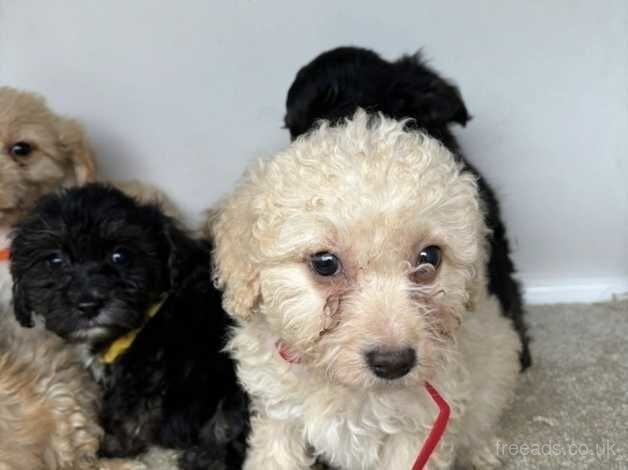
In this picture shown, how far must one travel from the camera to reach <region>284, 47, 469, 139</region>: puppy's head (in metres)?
2.15

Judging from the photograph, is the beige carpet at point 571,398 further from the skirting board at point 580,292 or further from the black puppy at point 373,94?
the black puppy at point 373,94

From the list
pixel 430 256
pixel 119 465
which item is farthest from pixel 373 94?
pixel 119 465

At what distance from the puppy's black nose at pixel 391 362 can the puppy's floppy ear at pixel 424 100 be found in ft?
3.16

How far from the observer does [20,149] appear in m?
2.31

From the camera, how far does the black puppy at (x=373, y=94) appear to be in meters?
2.15

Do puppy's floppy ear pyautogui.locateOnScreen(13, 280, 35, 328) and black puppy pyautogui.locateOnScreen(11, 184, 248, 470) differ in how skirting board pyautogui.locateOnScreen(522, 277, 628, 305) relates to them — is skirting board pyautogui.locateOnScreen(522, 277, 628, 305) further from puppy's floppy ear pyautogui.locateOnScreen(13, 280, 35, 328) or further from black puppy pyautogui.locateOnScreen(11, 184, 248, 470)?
puppy's floppy ear pyautogui.locateOnScreen(13, 280, 35, 328)

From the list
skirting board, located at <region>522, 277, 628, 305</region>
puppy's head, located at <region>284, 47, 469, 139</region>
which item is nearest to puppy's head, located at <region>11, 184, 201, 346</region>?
puppy's head, located at <region>284, 47, 469, 139</region>

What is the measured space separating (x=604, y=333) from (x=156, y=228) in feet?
5.22

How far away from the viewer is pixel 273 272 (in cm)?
149

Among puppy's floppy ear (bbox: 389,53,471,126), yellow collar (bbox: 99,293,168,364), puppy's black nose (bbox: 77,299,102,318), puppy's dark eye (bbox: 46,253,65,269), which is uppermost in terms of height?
puppy's floppy ear (bbox: 389,53,471,126)

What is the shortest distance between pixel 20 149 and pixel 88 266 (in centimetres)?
66

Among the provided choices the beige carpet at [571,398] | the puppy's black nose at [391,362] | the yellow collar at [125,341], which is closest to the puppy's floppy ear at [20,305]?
the yellow collar at [125,341]

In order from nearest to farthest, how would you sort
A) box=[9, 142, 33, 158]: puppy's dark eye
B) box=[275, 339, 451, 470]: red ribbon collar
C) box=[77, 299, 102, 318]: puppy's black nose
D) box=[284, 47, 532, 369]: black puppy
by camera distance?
1. box=[275, 339, 451, 470]: red ribbon collar
2. box=[77, 299, 102, 318]: puppy's black nose
3. box=[284, 47, 532, 369]: black puppy
4. box=[9, 142, 33, 158]: puppy's dark eye

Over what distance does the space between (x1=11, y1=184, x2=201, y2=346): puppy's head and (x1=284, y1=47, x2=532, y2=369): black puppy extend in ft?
1.91
